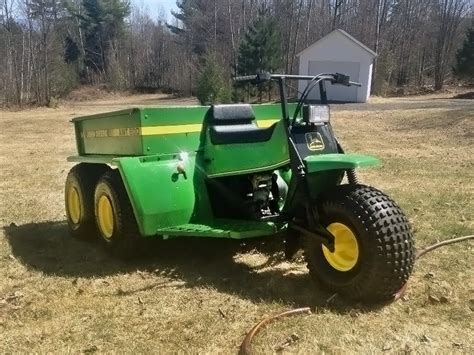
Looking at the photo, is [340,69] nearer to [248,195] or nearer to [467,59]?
[467,59]

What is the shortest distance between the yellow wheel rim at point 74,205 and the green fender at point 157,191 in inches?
52.2

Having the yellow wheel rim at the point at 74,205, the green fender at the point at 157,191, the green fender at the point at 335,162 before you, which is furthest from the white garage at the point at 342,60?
the green fender at the point at 335,162

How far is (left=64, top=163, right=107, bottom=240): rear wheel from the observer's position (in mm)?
5559

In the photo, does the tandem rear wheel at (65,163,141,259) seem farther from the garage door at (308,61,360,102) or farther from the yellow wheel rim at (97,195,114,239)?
the garage door at (308,61,360,102)

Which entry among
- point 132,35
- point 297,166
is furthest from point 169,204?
point 132,35

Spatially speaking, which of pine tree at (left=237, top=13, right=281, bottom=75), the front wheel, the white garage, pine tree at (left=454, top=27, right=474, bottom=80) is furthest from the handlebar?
pine tree at (left=454, top=27, right=474, bottom=80)

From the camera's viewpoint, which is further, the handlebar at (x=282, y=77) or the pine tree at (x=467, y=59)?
the pine tree at (x=467, y=59)

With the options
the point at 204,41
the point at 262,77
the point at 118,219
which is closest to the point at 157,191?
the point at 118,219

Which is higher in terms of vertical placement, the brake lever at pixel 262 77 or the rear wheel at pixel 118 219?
the brake lever at pixel 262 77

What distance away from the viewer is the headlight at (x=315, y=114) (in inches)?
160

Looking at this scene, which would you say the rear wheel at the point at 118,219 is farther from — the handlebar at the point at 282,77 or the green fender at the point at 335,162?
the green fender at the point at 335,162

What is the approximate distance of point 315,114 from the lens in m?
4.10

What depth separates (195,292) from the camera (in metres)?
4.05

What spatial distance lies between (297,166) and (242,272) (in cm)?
110
